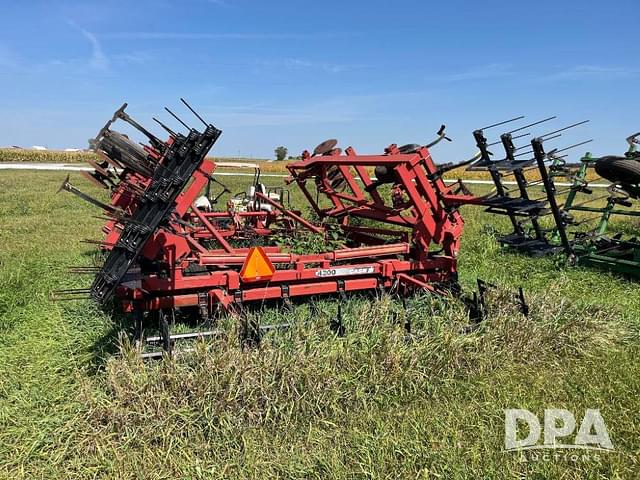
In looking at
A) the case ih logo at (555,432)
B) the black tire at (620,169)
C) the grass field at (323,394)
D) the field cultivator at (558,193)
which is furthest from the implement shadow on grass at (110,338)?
the black tire at (620,169)

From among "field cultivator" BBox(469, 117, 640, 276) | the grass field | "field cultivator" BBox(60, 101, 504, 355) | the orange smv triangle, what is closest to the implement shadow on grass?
the grass field

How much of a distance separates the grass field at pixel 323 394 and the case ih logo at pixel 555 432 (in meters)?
0.07

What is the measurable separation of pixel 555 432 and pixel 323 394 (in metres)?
1.68

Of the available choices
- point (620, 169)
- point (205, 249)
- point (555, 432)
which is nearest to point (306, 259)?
point (205, 249)

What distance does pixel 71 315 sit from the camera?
5.54 meters

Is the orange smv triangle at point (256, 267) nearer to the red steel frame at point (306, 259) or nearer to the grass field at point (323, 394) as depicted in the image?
the red steel frame at point (306, 259)

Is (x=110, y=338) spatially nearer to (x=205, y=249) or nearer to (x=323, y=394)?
(x=205, y=249)

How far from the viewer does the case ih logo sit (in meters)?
3.45

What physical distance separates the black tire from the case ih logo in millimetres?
5095

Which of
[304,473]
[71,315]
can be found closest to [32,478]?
[304,473]

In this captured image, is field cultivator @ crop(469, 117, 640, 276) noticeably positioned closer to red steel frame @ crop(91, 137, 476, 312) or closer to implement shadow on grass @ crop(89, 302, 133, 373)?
red steel frame @ crop(91, 137, 476, 312)

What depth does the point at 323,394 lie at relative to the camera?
3824 millimetres

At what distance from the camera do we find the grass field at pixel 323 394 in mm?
3227

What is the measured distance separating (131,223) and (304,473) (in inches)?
88.5
